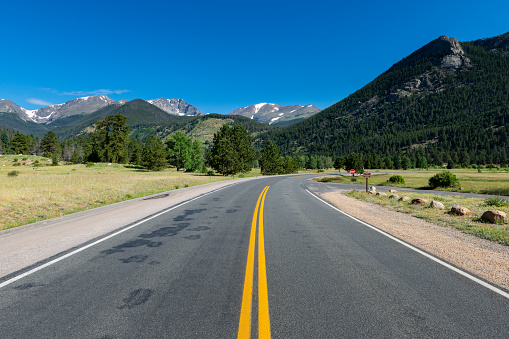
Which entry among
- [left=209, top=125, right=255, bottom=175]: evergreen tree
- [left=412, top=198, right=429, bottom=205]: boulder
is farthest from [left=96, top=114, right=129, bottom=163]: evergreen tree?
[left=412, top=198, right=429, bottom=205]: boulder

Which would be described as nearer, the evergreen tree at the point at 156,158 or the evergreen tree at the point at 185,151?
the evergreen tree at the point at 156,158

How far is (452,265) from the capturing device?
4.85 meters

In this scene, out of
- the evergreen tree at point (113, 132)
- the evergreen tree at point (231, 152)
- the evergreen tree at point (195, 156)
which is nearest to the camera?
the evergreen tree at point (231, 152)

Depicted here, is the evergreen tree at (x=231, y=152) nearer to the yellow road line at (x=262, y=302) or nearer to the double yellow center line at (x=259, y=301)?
the double yellow center line at (x=259, y=301)

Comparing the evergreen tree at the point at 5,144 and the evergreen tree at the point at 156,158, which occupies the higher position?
the evergreen tree at the point at 5,144

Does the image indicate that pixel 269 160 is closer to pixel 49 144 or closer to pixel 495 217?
pixel 495 217

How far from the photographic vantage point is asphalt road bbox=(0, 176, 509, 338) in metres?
2.84

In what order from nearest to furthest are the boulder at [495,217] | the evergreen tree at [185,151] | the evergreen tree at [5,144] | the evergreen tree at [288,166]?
the boulder at [495,217] < the evergreen tree at [185,151] < the evergreen tree at [288,166] < the evergreen tree at [5,144]

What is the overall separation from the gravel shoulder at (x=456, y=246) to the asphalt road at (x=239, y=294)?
58 cm

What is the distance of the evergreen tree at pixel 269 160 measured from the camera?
71.0m

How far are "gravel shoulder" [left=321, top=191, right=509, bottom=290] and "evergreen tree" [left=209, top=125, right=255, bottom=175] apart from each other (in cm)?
4264

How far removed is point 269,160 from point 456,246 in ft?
216

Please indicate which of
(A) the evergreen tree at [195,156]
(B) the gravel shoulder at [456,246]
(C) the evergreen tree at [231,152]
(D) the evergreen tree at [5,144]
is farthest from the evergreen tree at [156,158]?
(D) the evergreen tree at [5,144]

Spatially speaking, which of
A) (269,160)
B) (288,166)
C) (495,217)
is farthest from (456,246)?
(288,166)
